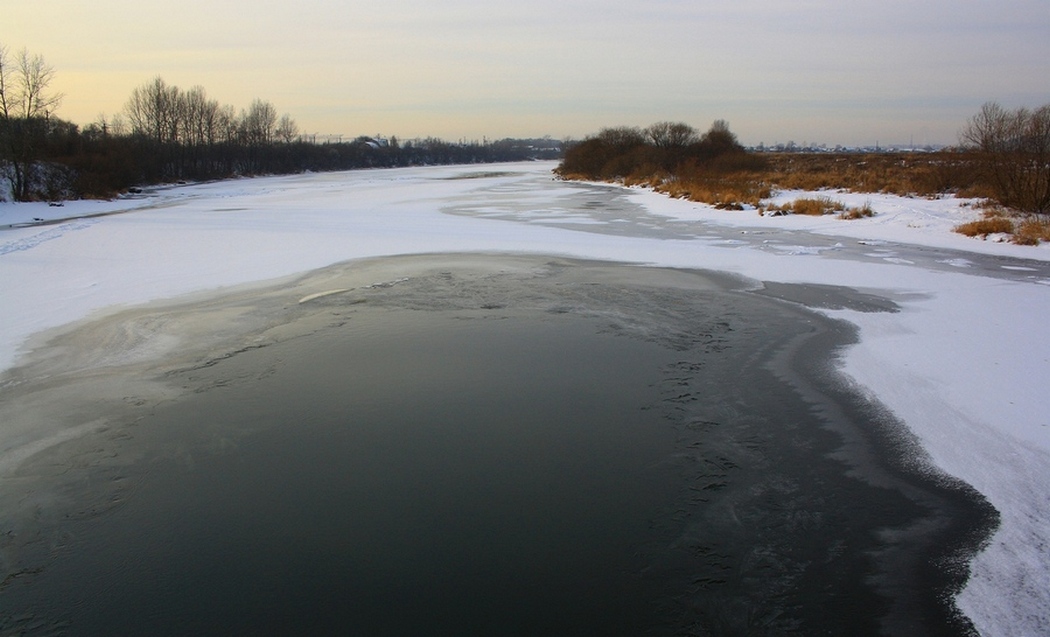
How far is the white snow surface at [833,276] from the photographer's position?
3947 millimetres

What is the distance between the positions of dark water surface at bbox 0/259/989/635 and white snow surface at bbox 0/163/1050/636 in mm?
299

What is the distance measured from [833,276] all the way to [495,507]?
8.23 meters

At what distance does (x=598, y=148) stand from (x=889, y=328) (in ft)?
178

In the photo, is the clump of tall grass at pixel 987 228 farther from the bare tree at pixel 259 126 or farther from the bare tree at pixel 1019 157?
the bare tree at pixel 259 126

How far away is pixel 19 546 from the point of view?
3383mm

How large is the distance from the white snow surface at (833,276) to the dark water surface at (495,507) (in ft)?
0.98

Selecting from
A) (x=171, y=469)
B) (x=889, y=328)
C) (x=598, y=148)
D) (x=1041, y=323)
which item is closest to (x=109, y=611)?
(x=171, y=469)

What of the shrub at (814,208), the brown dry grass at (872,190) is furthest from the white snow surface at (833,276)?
the shrub at (814,208)

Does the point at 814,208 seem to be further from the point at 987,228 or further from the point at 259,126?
the point at 259,126

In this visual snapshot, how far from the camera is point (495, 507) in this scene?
145 inches

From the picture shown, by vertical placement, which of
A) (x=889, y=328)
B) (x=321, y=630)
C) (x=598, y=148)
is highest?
(x=598, y=148)

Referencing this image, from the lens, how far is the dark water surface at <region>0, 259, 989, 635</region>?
9.53 ft

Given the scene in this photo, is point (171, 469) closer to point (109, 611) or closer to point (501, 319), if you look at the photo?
point (109, 611)

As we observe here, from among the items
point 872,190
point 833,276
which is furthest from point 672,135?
point 833,276
